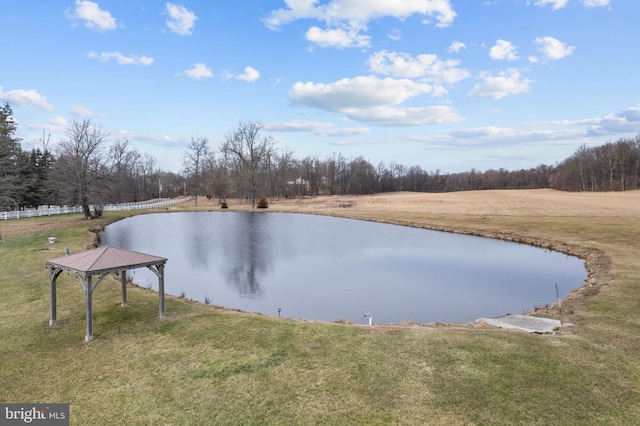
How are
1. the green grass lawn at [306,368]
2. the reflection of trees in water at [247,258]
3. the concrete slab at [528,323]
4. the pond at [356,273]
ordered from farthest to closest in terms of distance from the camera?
the reflection of trees in water at [247,258], the pond at [356,273], the concrete slab at [528,323], the green grass lawn at [306,368]

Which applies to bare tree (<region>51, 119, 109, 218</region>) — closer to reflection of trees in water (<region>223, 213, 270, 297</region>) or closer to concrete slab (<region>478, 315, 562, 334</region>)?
reflection of trees in water (<region>223, 213, 270, 297</region>)

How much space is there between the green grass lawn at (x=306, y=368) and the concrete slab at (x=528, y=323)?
463 millimetres

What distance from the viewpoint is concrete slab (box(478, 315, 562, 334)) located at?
32.9ft

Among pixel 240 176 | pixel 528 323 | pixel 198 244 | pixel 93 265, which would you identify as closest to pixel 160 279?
pixel 93 265

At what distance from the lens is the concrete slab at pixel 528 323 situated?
32.9 ft

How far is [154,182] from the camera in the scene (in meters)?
113

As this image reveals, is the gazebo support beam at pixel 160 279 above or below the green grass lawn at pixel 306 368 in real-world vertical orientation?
above

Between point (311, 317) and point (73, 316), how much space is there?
7032 millimetres

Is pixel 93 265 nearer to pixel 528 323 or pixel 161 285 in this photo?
pixel 161 285

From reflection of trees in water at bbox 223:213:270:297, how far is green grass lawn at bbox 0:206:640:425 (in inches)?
176

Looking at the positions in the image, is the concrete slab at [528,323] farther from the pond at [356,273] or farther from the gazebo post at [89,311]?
the gazebo post at [89,311]

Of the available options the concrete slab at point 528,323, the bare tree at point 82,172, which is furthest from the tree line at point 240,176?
the concrete slab at point 528,323

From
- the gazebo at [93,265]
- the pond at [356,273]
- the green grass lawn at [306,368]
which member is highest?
the gazebo at [93,265]

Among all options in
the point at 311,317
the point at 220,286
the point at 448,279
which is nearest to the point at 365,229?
the point at 448,279
